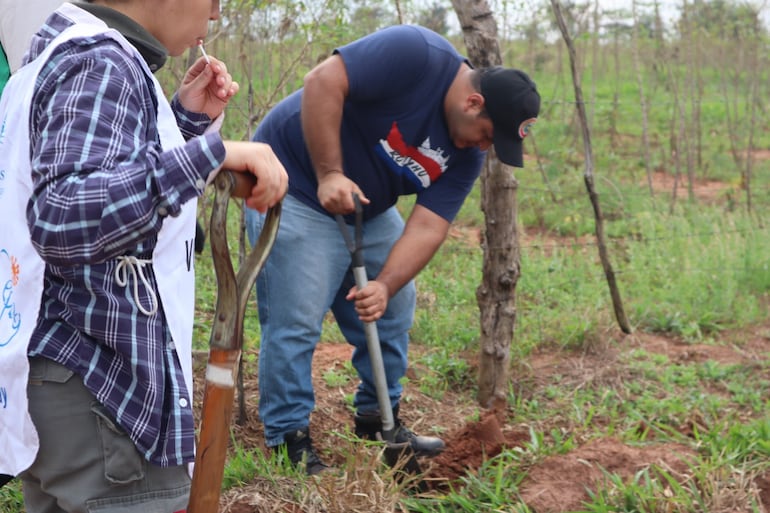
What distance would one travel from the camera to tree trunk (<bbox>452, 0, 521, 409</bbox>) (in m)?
3.88

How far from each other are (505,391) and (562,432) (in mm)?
374

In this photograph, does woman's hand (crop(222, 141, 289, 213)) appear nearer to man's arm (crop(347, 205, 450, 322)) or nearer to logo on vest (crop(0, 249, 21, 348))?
logo on vest (crop(0, 249, 21, 348))

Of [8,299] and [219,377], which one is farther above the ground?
[8,299]

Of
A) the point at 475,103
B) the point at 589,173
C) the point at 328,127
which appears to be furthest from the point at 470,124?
the point at 589,173

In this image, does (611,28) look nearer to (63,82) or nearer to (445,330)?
(445,330)

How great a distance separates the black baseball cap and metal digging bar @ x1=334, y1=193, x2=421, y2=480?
1.84ft

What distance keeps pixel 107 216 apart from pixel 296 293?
195 centimetres

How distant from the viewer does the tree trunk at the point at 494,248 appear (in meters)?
3.88

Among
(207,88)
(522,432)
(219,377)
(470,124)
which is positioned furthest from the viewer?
(522,432)

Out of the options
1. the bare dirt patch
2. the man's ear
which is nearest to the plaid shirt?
the bare dirt patch

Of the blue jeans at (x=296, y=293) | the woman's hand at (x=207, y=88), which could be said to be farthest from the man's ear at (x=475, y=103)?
the woman's hand at (x=207, y=88)

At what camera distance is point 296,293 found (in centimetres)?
337

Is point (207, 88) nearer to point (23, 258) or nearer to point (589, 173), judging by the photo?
point (23, 258)

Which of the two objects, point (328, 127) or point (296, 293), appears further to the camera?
point (296, 293)
